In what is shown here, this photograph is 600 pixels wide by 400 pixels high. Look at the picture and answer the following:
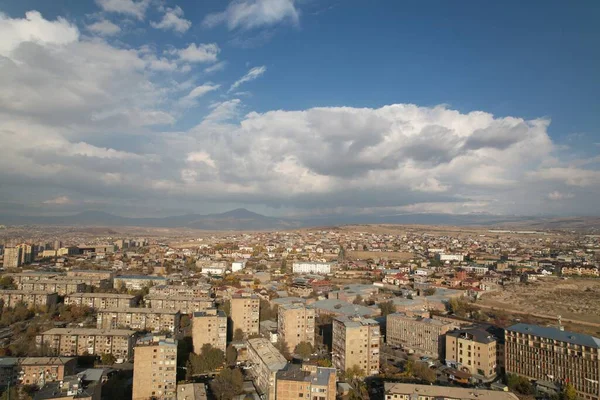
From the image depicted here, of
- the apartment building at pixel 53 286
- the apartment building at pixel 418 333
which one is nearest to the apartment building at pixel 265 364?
the apartment building at pixel 418 333

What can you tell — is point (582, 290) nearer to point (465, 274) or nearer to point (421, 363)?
point (465, 274)

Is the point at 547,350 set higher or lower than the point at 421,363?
higher

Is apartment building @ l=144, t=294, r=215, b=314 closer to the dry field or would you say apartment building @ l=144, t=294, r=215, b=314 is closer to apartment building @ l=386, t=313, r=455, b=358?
apartment building @ l=386, t=313, r=455, b=358

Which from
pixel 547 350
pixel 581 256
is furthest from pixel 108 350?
pixel 581 256

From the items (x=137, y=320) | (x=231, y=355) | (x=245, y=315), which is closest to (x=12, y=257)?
(x=137, y=320)

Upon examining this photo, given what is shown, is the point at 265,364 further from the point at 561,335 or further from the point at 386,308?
the point at 386,308

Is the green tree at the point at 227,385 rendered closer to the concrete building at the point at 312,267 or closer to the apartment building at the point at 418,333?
the apartment building at the point at 418,333
